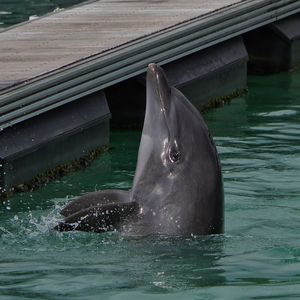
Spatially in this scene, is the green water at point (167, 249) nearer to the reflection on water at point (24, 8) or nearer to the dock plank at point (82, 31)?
the dock plank at point (82, 31)

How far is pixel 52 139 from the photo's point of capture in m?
11.1

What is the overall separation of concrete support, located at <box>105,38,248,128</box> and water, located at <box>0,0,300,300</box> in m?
1.18

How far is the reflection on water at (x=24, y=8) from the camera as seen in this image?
18234 mm

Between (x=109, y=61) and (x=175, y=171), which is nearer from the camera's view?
(x=175, y=171)

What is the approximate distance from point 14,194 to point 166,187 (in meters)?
2.31

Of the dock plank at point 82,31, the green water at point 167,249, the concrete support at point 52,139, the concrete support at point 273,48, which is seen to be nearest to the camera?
the green water at point 167,249

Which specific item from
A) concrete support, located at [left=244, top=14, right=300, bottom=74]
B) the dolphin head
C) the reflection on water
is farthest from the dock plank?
the dolphin head

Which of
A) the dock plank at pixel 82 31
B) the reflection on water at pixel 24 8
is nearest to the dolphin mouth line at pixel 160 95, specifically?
the dock plank at pixel 82 31

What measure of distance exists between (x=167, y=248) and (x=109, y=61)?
394 centimetres

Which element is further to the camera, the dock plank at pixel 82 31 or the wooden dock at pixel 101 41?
the dock plank at pixel 82 31

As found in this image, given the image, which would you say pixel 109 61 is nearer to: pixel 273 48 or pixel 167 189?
pixel 167 189

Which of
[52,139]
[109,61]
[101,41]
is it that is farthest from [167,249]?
[101,41]

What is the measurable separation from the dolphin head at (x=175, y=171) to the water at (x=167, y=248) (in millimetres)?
132

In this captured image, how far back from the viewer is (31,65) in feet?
39.7
